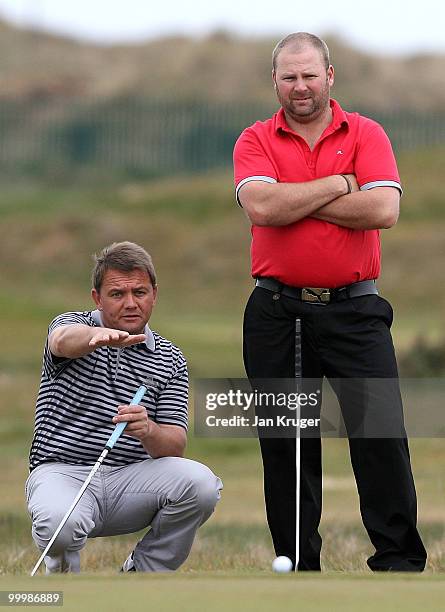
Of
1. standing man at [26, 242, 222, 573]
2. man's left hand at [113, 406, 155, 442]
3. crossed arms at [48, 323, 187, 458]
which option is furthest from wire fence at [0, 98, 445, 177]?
man's left hand at [113, 406, 155, 442]

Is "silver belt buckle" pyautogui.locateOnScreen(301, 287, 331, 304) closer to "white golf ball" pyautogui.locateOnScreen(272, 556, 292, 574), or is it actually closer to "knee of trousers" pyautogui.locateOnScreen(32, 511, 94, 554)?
"white golf ball" pyautogui.locateOnScreen(272, 556, 292, 574)

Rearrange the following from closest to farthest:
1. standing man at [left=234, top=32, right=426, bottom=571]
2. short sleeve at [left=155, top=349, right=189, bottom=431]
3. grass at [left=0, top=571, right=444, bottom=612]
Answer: grass at [left=0, top=571, right=444, bottom=612], standing man at [left=234, top=32, right=426, bottom=571], short sleeve at [left=155, top=349, right=189, bottom=431]

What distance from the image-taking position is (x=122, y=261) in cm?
579

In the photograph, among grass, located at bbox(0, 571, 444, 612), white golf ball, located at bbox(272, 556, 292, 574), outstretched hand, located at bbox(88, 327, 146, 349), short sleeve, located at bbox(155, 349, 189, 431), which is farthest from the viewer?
short sleeve, located at bbox(155, 349, 189, 431)

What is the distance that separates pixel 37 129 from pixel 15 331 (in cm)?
2514

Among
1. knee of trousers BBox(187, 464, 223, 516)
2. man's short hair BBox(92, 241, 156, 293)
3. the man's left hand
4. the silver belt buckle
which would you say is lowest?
knee of trousers BBox(187, 464, 223, 516)

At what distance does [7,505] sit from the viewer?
11359 mm

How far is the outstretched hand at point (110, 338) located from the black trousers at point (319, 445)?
1.95 feet

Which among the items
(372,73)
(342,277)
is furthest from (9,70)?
(342,277)

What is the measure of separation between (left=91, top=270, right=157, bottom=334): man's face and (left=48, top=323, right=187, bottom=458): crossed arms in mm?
148

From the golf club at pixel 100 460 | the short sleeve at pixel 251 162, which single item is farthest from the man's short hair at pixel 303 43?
the golf club at pixel 100 460

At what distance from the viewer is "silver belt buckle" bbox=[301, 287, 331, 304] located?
18.9ft

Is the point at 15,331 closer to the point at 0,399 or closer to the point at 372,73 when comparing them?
the point at 0,399

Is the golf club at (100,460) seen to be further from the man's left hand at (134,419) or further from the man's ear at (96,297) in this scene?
the man's ear at (96,297)
